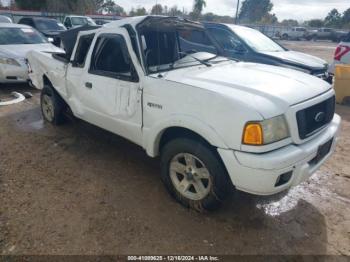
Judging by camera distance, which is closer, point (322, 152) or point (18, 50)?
point (322, 152)

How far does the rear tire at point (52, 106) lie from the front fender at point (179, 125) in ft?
7.68

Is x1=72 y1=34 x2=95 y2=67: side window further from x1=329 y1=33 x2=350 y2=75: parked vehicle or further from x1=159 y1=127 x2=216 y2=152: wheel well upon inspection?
x1=329 y1=33 x2=350 y2=75: parked vehicle

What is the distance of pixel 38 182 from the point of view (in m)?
3.46

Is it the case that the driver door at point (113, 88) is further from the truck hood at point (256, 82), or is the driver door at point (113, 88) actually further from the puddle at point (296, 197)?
the puddle at point (296, 197)

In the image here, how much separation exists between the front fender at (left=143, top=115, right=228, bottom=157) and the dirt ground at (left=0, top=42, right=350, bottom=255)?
0.61 m

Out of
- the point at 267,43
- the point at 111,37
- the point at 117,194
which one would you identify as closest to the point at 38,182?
the point at 117,194

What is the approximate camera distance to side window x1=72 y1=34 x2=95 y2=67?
156 inches

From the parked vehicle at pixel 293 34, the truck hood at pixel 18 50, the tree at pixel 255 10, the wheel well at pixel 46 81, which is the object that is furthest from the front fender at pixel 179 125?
the tree at pixel 255 10

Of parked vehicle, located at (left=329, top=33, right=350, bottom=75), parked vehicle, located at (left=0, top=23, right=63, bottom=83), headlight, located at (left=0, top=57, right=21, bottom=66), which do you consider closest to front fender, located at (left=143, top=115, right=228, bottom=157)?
parked vehicle, located at (left=0, top=23, right=63, bottom=83)

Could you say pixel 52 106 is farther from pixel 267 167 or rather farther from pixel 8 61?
pixel 267 167


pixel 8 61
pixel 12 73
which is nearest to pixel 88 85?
pixel 12 73

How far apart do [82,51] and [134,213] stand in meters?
2.34

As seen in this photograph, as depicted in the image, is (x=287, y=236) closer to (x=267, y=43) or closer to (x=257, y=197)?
(x=257, y=197)

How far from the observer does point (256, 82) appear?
2.85m
